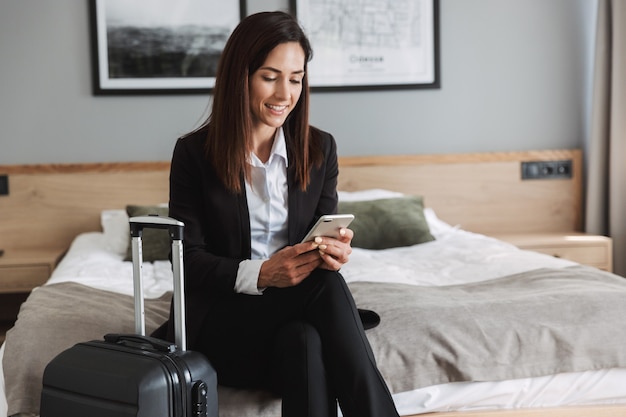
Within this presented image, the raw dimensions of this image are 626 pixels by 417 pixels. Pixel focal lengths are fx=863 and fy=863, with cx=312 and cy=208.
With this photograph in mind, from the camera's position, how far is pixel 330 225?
71.0 inches

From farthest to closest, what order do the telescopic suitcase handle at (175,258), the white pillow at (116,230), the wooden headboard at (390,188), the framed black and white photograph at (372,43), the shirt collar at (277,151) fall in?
the framed black and white photograph at (372,43) → the wooden headboard at (390,188) → the white pillow at (116,230) → the shirt collar at (277,151) → the telescopic suitcase handle at (175,258)

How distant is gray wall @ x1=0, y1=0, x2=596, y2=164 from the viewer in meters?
3.86

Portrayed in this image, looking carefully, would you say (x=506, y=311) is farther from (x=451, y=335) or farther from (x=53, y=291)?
(x=53, y=291)

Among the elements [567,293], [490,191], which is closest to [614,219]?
[490,191]

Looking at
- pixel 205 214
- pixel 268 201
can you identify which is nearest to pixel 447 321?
pixel 268 201

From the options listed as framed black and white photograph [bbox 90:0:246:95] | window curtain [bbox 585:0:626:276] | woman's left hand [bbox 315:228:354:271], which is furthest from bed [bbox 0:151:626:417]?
window curtain [bbox 585:0:626:276]

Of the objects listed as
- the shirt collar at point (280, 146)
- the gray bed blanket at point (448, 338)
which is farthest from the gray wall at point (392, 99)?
the shirt collar at point (280, 146)

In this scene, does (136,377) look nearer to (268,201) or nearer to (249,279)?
(249,279)

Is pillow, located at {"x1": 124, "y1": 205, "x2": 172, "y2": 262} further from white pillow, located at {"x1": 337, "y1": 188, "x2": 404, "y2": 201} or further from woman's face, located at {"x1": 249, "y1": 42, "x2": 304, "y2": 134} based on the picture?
woman's face, located at {"x1": 249, "y1": 42, "x2": 304, "y2": 134}

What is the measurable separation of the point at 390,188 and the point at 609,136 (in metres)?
1.05

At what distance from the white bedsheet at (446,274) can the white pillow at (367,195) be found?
199 millimetres

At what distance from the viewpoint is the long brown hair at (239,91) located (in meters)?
2.01

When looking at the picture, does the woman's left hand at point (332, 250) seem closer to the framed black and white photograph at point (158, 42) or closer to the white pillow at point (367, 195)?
the white pillow at point (367, 195)

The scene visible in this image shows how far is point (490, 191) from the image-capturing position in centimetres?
411
